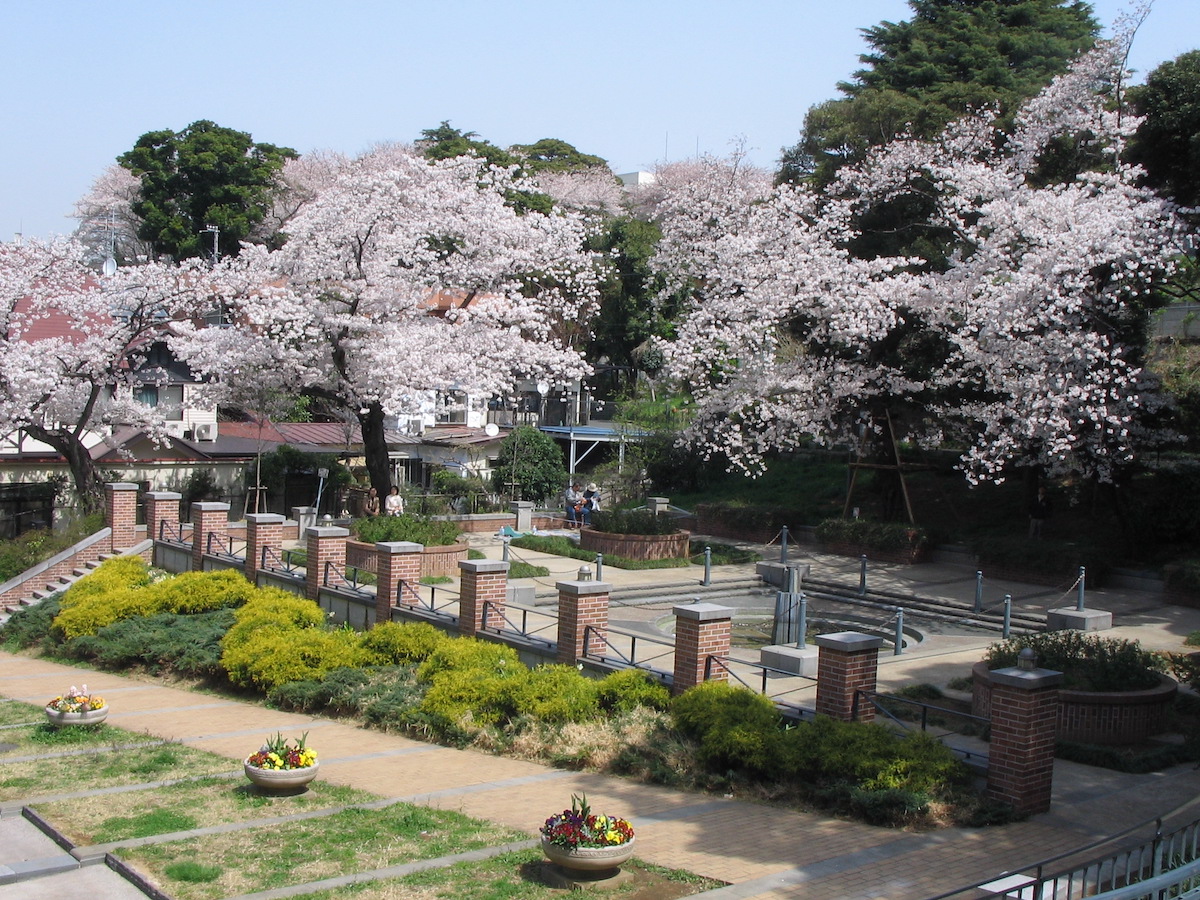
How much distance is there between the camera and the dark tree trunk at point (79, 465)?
27.5 meters

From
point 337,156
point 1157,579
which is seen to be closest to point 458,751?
point 1157,579

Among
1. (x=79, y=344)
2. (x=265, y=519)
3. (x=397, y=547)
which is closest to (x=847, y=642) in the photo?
(x=397, y=547)

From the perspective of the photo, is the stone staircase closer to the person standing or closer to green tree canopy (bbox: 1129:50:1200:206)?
the person standing

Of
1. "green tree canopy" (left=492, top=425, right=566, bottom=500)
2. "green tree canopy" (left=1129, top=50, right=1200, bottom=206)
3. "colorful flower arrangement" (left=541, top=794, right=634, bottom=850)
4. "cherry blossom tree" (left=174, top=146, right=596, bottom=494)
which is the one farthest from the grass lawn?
"green tree canopy" (left=492, top=425, right=566, bottom=500)

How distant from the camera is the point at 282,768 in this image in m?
10.5

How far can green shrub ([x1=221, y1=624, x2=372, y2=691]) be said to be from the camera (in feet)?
53.7

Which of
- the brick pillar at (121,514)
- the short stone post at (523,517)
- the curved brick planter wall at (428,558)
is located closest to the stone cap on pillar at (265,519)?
the curved brick planter wall at (428,558)

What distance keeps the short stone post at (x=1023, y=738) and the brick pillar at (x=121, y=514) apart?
70.0 feet

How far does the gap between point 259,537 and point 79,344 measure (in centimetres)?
955

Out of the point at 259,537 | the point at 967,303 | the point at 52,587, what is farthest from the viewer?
the point at 52,587

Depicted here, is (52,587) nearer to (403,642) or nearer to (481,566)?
(403,642)

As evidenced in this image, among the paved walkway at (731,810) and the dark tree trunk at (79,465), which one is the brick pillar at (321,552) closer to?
the paved walkway at (731,810)

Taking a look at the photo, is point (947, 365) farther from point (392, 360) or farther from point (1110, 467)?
point (392, 360)

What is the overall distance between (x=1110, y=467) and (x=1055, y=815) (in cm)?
1518
